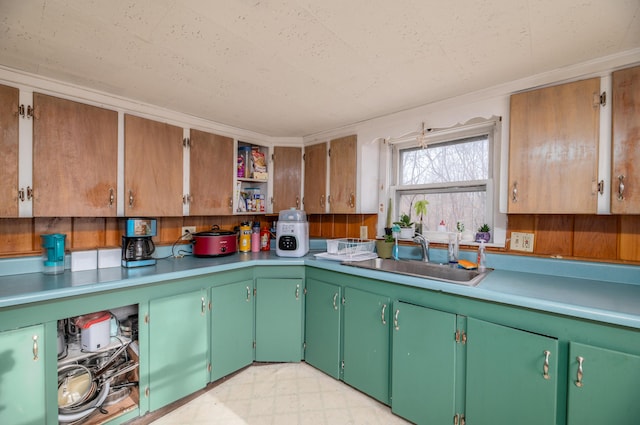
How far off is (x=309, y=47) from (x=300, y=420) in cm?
215

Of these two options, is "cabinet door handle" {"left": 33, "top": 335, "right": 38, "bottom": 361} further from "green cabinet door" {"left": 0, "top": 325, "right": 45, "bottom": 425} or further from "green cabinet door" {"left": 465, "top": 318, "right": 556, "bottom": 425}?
"green cabinet door" {"left": 465, "top": 318, "right": 556, "bottom": 425}

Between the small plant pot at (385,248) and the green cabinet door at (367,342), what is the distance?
0.49 m

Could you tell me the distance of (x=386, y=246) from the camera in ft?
7.52

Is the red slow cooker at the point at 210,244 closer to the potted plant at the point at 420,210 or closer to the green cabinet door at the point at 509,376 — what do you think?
the potted plant at the point at 420,210

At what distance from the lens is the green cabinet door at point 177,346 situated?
1733mm

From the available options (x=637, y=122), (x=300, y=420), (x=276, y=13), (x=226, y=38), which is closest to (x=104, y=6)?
(x=226, y=38)

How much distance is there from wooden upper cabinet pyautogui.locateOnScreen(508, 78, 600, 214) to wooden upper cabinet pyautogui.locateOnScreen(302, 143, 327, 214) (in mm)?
1530

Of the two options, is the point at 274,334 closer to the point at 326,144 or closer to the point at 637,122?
the point at 326,144

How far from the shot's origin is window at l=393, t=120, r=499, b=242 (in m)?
2.08

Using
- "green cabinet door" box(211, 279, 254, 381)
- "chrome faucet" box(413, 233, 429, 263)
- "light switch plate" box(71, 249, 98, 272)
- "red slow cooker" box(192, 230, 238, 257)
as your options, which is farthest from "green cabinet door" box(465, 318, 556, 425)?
"light switch plate" box(71, 249, 98, 272)

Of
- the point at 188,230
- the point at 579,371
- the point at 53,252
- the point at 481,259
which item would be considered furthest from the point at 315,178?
the point at 579,371

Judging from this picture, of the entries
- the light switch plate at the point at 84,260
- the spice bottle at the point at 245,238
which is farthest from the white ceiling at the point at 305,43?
the spice bottle at the point at 245,238

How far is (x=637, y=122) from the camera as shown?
1.36m

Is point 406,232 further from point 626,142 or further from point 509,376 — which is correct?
point 626,142
